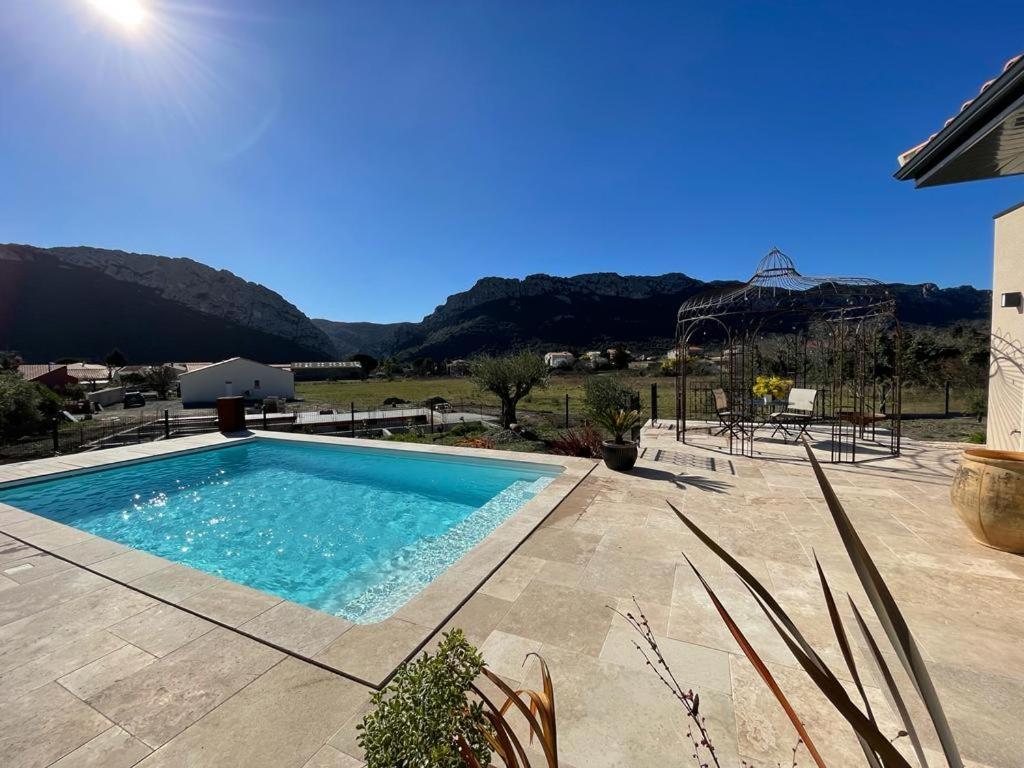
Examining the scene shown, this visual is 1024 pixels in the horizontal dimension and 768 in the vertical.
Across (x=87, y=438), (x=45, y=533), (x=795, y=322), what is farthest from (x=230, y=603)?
(x=87, y=438)

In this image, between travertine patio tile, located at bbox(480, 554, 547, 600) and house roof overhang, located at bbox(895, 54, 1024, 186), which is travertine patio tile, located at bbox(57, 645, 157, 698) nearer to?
travertine patio tile, located at bbox(480, 554, 547, 600)

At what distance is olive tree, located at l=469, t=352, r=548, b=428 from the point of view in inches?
492

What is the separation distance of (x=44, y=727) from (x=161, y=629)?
726 millimetres

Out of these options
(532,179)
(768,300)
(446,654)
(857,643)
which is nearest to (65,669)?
(446,654)

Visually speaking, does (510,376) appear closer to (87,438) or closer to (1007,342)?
(1007,342)

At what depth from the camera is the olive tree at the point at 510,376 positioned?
12508 mm

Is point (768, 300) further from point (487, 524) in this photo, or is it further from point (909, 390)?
point (909, 390)

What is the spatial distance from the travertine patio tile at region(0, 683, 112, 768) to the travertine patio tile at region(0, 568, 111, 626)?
114 centimetres

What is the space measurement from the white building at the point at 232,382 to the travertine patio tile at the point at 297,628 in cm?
3026

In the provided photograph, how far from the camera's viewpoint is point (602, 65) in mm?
7473

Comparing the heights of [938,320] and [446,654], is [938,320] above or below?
above

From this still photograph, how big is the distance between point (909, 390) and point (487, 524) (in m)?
16.7

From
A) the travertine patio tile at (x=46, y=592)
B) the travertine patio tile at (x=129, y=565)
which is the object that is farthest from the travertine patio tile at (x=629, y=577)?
the travertine patio tile at (x=46, y=592)

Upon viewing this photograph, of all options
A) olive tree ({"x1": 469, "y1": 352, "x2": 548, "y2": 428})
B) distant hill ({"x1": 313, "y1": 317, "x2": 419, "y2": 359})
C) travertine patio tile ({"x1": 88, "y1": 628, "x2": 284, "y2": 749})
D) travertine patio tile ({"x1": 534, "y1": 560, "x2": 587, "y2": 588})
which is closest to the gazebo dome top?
travertine patio tile ({"x1": 534, "y1": 560, "x2": 587, "y2": 588})
